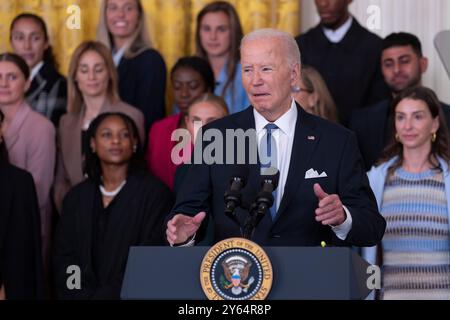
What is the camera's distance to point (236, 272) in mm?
2895

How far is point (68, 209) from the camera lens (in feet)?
17.5

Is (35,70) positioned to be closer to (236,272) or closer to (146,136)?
(146,136)

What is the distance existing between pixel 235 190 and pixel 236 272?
0.94ft

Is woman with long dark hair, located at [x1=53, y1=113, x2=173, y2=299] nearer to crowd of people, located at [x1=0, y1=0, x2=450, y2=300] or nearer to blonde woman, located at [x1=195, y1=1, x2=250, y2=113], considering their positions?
crowd of people, located at [x1=0, y1=0, x2=450, y2=300]

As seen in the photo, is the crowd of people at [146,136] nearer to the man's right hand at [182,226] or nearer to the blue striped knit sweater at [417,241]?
the blue striped knit sweater at [417,241]

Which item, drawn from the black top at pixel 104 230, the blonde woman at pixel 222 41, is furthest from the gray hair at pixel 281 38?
the blonde woman at pixel 222 41

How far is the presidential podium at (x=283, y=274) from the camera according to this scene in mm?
2912

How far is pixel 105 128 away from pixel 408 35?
1.58 meters

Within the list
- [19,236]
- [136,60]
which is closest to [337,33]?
[136,60]

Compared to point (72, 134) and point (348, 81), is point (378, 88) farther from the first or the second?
point (72, 134)

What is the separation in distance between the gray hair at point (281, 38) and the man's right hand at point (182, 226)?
0.60 meters

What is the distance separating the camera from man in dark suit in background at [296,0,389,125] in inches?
231

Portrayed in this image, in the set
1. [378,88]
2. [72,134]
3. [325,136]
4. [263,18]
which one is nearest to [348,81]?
[378,88]
